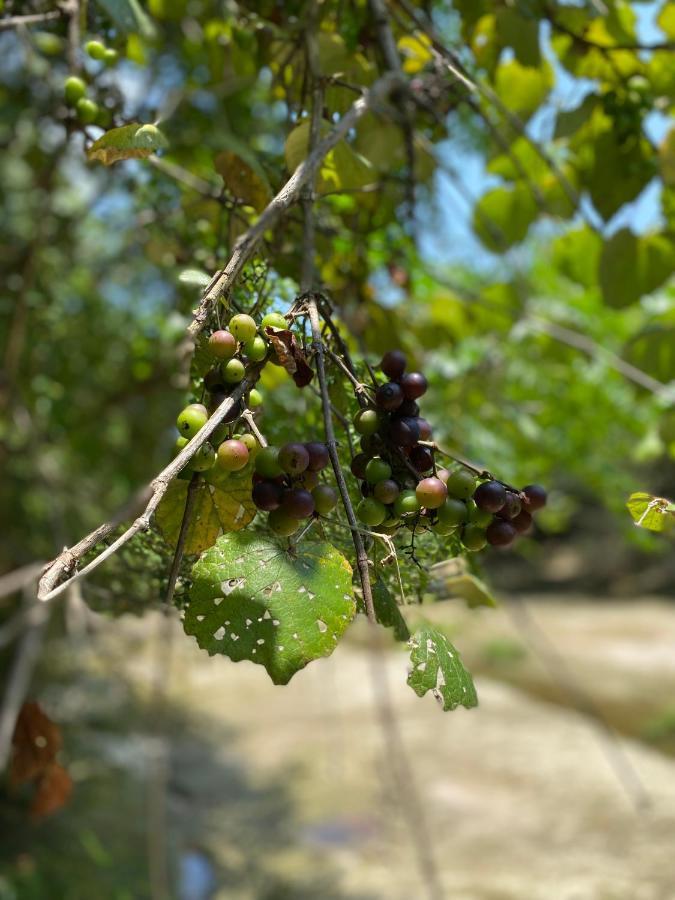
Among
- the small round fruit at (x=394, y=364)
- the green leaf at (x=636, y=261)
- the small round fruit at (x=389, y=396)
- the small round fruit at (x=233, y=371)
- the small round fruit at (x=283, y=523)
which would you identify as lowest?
the small round fruit at (x=283, y=523)

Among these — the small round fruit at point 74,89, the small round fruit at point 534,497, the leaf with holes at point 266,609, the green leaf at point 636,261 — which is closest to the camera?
→ the leaf with holes at point 266,609

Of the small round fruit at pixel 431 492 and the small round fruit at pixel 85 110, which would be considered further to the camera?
the small round fruit at pixel 85 110

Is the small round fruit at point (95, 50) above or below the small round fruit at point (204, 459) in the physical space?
above

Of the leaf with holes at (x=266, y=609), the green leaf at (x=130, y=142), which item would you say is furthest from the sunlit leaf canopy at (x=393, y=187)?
the leaf with holes at (x=266, y=609)

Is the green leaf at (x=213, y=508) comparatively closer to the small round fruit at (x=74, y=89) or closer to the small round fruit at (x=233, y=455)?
the small round fruit at (x=233, y=455)

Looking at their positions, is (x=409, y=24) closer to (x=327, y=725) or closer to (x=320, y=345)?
(x=320, y=345)

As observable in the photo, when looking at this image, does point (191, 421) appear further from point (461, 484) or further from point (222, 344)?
point (461, 484)

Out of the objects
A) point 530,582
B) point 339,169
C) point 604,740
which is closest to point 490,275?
point 604,740
